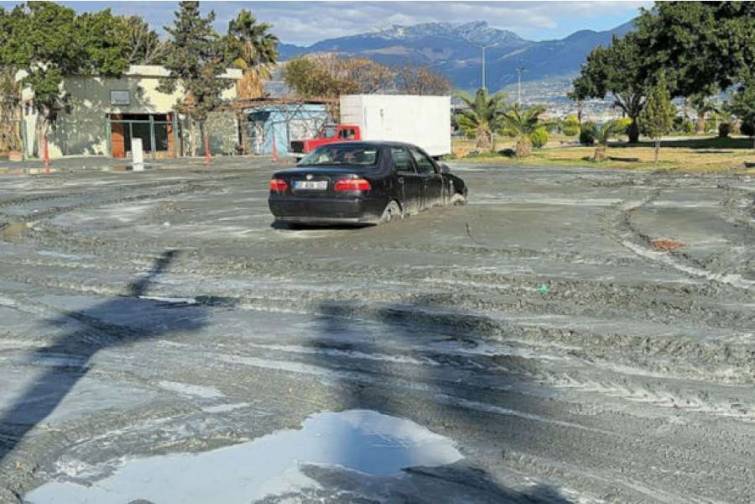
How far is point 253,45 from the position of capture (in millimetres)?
60969

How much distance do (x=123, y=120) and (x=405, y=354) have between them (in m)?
45.2

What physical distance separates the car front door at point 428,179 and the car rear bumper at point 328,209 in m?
1.75

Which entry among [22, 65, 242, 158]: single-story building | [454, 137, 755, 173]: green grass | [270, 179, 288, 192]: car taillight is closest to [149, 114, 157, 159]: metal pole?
[22, 65, 242, 158]: single-story building

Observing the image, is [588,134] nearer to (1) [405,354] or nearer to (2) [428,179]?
(2) [428,179]

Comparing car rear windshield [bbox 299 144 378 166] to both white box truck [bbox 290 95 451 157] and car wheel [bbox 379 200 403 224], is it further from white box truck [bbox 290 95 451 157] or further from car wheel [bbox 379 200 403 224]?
white box truck [bbox 290 95 451 157]

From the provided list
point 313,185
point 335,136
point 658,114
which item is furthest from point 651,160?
point 313,185

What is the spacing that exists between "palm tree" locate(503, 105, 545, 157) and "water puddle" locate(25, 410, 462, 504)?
37.8m

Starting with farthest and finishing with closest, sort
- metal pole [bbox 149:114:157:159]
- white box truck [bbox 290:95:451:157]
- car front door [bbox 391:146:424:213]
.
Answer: metal pole [bbox 149:114:157:159] < white box truck [bbox 290:95:451:157] < car front door [bbox 391:146:424:213]

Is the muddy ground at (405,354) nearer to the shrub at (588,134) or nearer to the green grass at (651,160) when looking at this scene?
the green grass at (651,160)

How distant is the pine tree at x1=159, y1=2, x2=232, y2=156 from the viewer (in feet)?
157

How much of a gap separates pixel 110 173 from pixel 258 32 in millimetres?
31763

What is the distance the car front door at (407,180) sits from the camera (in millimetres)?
13969

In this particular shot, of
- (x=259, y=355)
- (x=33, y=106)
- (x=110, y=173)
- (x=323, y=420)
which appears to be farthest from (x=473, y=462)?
(x=33, y=106)

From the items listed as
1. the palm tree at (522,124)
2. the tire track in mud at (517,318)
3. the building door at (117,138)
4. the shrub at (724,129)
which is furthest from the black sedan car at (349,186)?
the shrub at (724,129)
